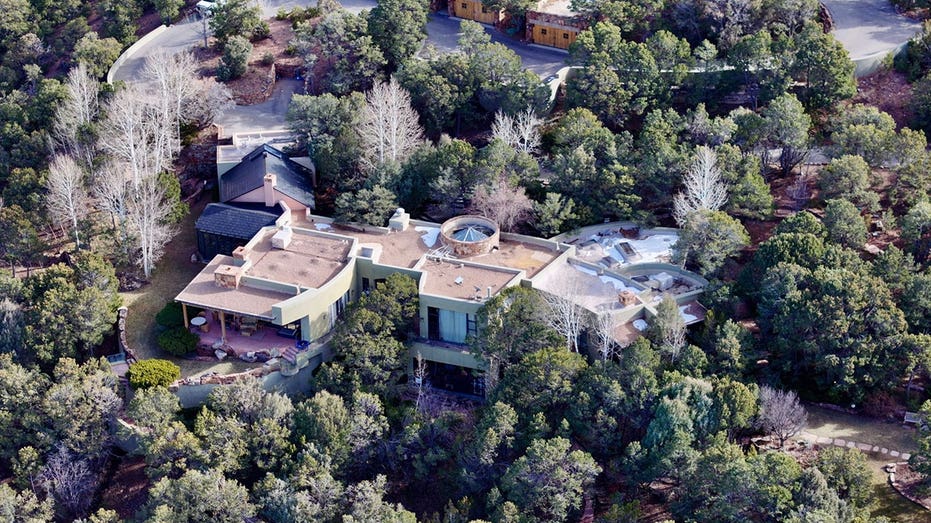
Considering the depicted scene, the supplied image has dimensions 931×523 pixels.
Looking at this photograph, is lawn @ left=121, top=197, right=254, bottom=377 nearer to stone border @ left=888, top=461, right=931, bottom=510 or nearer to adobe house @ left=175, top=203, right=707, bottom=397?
adobe house @ left=175, top=203, right=707, bottom=397

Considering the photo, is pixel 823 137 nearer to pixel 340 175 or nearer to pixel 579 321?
pixel 579 321

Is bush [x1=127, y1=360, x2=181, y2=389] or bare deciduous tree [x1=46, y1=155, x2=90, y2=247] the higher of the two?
bare deciduous tree [x1=46, y1=155, x2=90, y2=247]

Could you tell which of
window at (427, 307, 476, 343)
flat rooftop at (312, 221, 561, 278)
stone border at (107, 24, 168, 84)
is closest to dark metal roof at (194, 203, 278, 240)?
flat rooftop at (312, 221, 561, 278)

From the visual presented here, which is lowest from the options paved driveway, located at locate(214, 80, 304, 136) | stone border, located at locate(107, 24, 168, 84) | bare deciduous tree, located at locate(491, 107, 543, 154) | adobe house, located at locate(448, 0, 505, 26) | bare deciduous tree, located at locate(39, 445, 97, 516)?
bare deciduous tree, located at locate(39, 445, 97, 516)

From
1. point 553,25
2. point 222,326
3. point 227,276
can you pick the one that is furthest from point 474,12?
point 222,326

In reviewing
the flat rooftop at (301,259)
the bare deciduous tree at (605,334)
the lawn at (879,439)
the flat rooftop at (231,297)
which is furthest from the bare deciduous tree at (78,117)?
the lawn at (879,439)

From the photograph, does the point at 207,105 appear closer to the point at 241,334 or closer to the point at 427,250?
the point at 241,334


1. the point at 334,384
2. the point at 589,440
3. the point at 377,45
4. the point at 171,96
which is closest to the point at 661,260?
the point at 589,440
